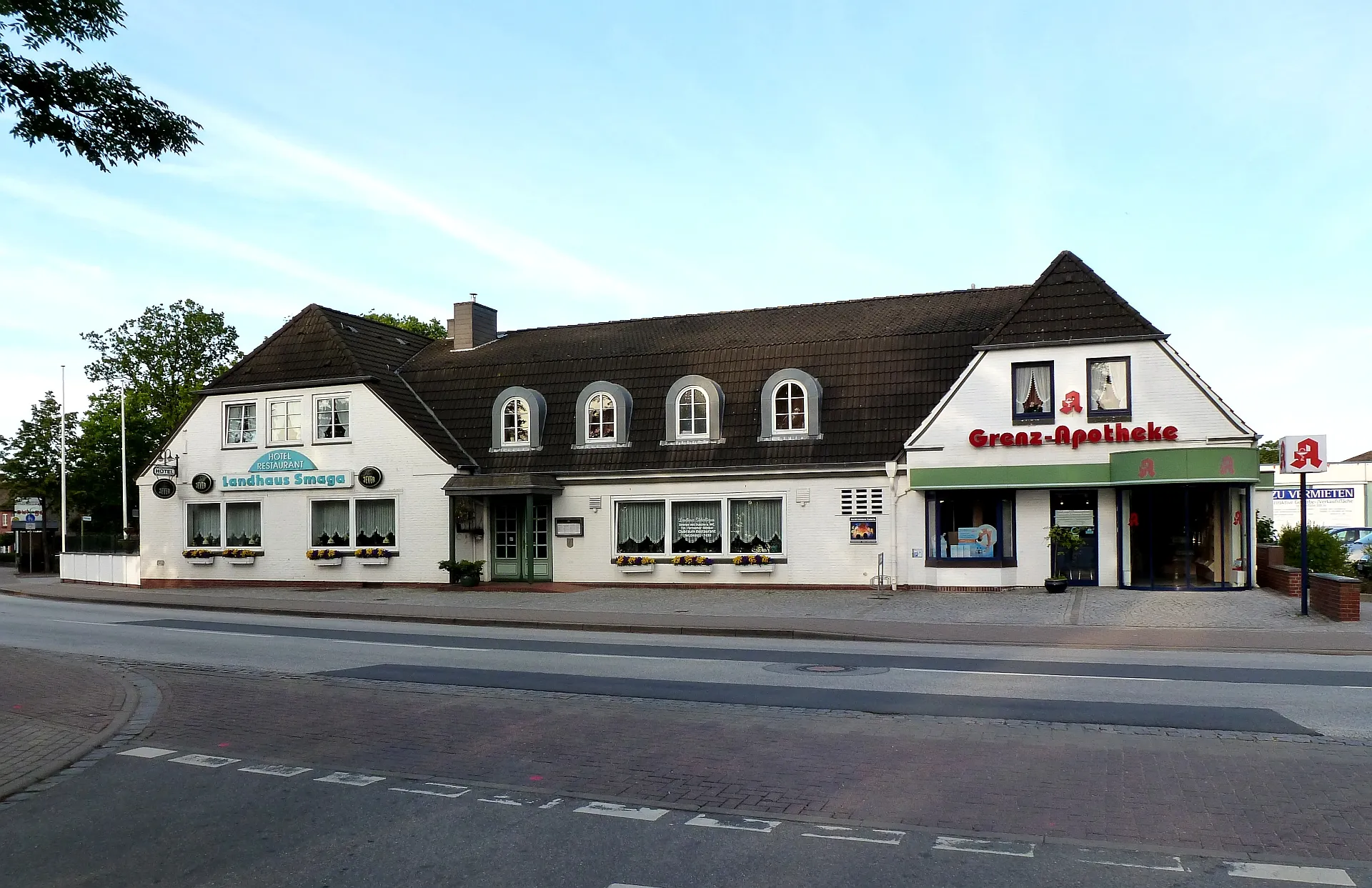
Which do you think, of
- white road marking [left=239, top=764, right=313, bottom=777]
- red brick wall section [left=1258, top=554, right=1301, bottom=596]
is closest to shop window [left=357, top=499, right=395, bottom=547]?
red brick wall section [left=1258, top=554, right=1301, bottom=596]

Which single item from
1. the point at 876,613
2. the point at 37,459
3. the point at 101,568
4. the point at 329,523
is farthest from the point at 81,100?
the point at 37,459

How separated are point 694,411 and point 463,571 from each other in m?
7.63

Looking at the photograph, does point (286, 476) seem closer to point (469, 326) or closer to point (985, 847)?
point (469, 326)

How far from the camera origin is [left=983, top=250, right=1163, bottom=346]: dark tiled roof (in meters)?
24.8

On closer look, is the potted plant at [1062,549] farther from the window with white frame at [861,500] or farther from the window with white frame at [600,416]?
the window with white frame at [600,416]

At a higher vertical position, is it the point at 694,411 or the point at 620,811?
the point at 694,411

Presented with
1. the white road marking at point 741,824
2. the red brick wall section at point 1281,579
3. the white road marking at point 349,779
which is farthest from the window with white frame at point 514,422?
the white road marking at point 741,824

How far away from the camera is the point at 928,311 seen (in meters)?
30.1

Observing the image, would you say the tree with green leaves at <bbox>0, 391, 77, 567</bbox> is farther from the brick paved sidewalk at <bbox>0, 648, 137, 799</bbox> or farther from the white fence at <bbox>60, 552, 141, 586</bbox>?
the brick paved sidewalk at <bbox>0, 648, 137, 799</bbox>

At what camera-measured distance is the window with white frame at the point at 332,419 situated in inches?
1236

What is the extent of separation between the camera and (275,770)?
27.8 ft

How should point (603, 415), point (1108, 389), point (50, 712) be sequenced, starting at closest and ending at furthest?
point (50, 712) → point (1108, 389) → point (603, 415)

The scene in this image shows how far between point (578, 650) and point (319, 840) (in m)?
9.62

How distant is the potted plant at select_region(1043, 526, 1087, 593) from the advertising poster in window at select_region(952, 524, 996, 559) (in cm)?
132
